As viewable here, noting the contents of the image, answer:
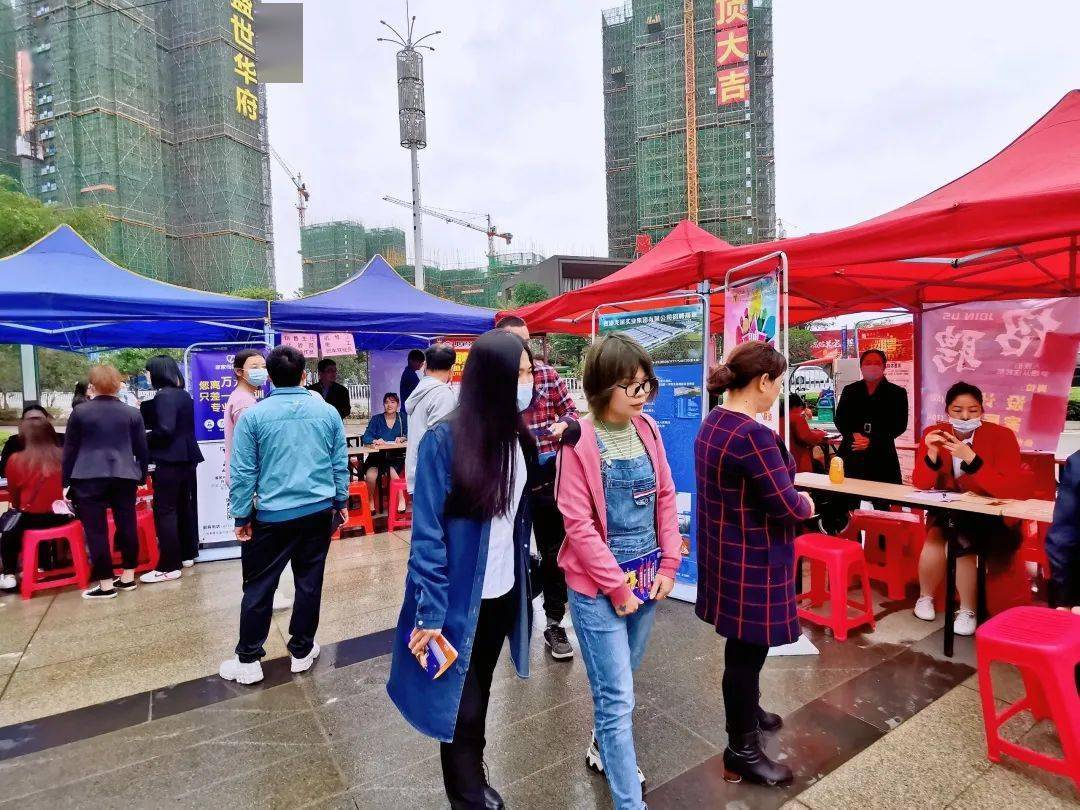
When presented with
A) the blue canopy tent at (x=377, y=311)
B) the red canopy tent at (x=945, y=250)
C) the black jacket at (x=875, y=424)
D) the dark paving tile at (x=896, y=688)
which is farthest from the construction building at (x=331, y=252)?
the dark paving tile at (x=896, y=688)

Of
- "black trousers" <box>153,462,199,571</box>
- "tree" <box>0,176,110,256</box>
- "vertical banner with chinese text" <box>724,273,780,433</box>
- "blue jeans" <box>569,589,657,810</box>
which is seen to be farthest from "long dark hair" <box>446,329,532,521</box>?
"tree" <box>0,176,110,256</box>

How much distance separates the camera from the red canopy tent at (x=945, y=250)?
2.44 metres

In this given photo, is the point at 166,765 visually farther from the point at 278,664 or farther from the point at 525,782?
the point at 525,782

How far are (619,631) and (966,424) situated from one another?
2.85 meters

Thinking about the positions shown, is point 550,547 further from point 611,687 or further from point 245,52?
point 245,52

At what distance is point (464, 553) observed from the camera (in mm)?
1554

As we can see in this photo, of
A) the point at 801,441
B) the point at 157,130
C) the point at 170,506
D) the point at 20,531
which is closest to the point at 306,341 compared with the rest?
the point at 170,506

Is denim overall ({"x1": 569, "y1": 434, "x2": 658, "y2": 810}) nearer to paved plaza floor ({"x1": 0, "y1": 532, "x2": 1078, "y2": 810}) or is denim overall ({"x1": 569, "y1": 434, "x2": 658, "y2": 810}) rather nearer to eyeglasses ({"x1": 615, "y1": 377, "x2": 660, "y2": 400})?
eyeglasses ({"x1": 615, "y1": 377, "x2": 660, "y2": 400})

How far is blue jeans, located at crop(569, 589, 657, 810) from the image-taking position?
1665mm

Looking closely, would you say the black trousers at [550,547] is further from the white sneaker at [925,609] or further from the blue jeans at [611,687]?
the white sneaker at [925,609]

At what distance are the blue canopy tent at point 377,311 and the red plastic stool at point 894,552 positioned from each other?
4524mm

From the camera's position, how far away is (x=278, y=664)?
3080mm

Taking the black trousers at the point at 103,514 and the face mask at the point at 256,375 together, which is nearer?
the face mask at the point at 256,375

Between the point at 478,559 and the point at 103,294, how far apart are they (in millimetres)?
4706
